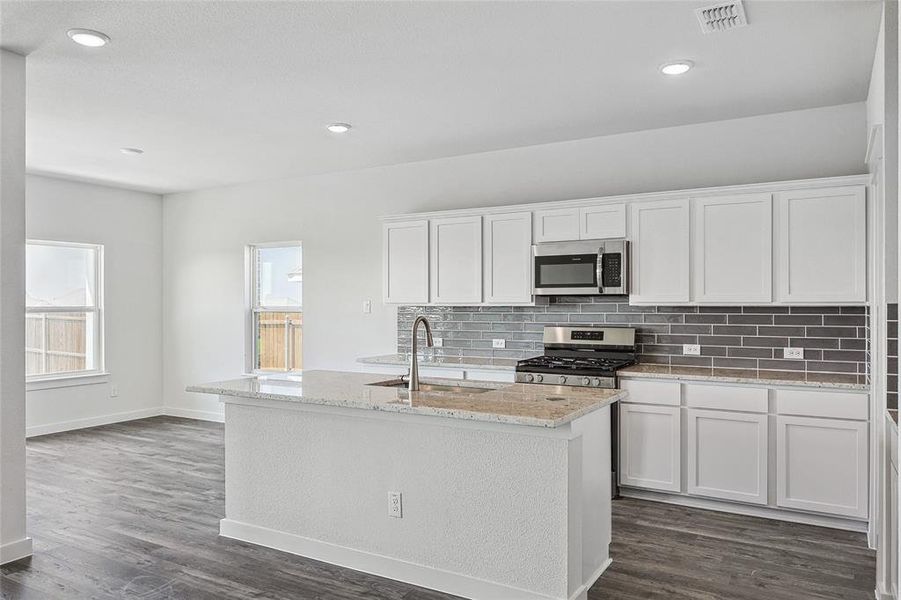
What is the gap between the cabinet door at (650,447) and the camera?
4.19 metres

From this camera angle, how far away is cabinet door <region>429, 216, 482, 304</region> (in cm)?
516

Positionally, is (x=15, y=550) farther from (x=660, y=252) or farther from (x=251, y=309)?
(x=660, y=252)

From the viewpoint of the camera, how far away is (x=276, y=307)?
23.0 feet

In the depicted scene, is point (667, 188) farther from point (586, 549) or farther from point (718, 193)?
point (586, 549)

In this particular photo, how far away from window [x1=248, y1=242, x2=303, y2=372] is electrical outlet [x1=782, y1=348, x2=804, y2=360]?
450 cm

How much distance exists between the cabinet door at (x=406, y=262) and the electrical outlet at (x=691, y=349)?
2.06 m

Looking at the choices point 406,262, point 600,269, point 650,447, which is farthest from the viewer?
point 406,262

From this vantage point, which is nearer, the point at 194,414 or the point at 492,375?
the point at 492,375

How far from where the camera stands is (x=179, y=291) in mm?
7605

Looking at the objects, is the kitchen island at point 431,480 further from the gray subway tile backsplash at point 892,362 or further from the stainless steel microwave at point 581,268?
the stainless steel microwave at point 581,268

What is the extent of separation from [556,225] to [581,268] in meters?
0.39

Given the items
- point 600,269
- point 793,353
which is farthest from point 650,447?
point 600,269

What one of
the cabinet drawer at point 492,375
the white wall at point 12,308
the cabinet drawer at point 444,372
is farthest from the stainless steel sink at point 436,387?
the white wall at point 12,308

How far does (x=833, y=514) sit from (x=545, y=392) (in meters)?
2.03
